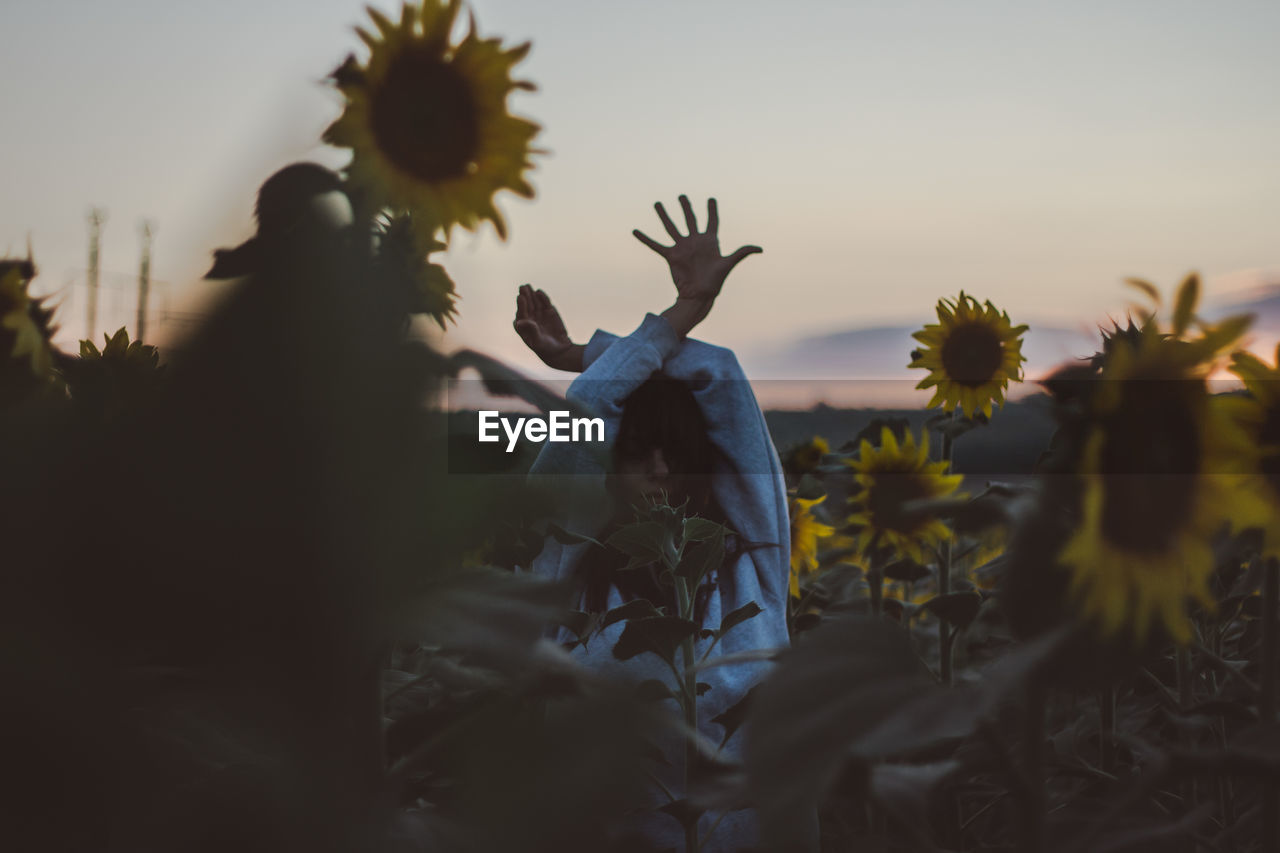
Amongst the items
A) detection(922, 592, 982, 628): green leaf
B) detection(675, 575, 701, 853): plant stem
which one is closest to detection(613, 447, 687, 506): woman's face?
detection(675, 575, 701, 853): plant stem

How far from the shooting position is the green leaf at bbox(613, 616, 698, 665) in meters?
1.06

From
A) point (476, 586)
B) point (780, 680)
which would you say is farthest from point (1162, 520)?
point (476, 586)

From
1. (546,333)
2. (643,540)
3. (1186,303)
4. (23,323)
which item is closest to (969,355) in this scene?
(546,333)

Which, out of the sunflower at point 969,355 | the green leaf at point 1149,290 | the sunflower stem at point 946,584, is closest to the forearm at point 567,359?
the sunflower stem at point 946,584

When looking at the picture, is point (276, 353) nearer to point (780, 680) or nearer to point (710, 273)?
point (780, 680)

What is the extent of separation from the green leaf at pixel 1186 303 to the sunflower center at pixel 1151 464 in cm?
3

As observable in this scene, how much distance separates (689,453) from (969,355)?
1016 millimetres

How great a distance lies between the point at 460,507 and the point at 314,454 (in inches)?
2.3

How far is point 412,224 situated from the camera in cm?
59

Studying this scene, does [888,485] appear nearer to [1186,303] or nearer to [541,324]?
[541,324]

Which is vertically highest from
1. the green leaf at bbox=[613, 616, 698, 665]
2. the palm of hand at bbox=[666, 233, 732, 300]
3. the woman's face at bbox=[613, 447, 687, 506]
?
the palm of hand at bbox=[666, 233, 732, 300]

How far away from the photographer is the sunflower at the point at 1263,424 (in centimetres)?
58

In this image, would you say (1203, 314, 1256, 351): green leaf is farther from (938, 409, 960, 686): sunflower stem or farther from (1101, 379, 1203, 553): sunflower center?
(938, 409, 960, 686): sunflower stem

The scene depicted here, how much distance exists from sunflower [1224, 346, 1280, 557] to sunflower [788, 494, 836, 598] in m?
1.82
